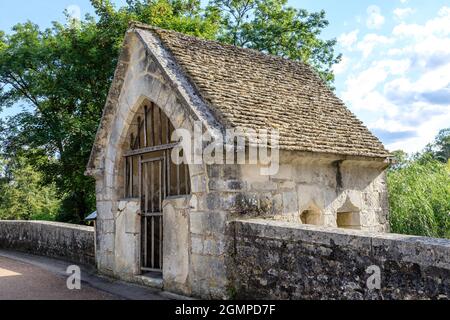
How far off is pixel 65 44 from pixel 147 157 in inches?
336

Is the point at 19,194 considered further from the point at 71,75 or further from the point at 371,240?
the point at 371,240

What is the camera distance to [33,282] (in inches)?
289

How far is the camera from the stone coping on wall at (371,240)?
3.56 metres

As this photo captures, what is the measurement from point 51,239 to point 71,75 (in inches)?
218

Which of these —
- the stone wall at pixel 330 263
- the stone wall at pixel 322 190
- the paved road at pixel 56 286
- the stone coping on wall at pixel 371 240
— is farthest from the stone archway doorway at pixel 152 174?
the stone coping on wall at pixel 371 240

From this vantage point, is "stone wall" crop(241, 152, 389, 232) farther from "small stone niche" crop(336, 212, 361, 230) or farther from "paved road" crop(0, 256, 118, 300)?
"paved road" crop(0, 256, 118, 300)

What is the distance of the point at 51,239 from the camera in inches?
411

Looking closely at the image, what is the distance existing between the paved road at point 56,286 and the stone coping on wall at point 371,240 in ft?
5.81

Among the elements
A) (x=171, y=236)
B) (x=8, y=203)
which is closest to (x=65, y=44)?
Result: (x=171, y=236)


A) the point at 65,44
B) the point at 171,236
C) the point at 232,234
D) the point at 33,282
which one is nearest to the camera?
the point at 232,234

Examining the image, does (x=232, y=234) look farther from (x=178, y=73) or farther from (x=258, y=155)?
(x=178, y=73)

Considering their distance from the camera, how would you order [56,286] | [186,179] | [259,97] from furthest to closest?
[259,97] < [56,286] < [186,179]

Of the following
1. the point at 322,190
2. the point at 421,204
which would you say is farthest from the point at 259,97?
the point at 421,204

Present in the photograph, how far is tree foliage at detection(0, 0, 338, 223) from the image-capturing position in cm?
1373
